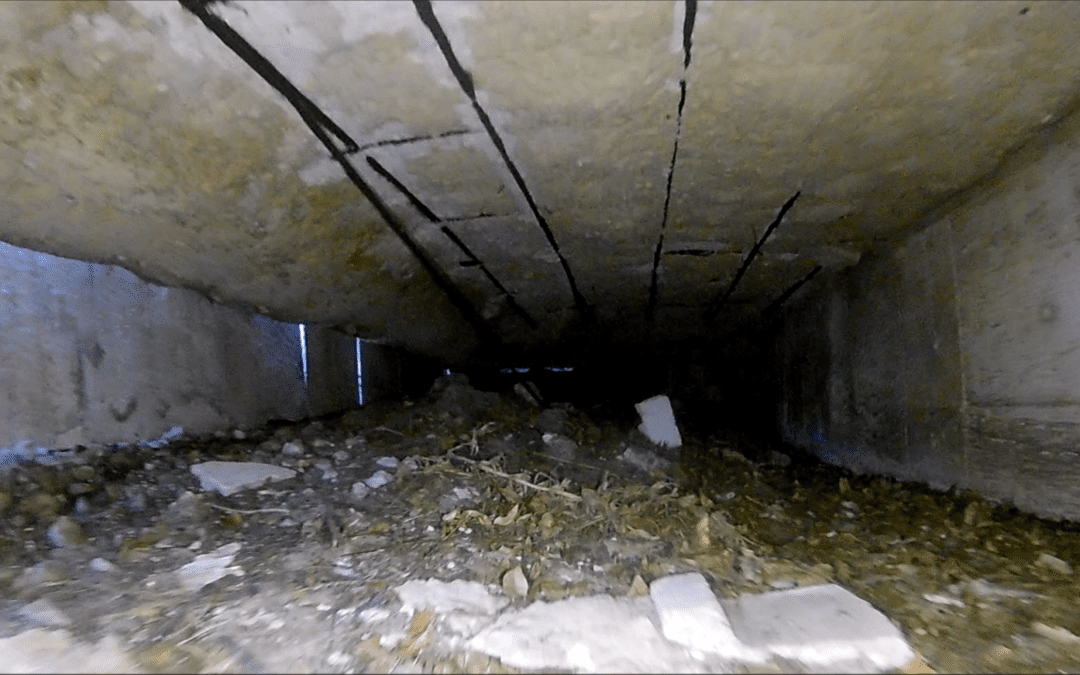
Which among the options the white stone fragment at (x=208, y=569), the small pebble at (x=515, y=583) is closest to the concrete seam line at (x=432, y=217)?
the white stone fragment at (x=208, y=569)

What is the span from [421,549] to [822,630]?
1.07 metres

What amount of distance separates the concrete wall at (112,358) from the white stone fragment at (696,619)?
2.01 m

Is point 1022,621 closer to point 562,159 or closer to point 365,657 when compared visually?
point 365,657

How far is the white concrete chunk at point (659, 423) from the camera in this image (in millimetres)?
3158

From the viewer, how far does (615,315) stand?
4176mm

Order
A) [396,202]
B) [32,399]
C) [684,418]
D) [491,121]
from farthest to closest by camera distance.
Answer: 1. [684,418]
2. [396,202]
3. [32,399]
4. [491,121]

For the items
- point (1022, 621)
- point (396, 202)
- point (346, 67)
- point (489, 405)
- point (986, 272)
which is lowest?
point (1022, 621)

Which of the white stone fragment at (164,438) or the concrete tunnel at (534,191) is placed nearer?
the concrete tunnel at (534,191)

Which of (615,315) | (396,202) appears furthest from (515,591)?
(615,315)

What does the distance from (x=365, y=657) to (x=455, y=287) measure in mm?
2386

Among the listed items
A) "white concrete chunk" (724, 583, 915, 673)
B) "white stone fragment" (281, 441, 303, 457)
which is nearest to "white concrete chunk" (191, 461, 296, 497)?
"white stone fragment" (281, 441, 303, 457)

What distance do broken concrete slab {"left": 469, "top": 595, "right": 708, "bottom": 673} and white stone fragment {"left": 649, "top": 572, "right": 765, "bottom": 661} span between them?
33mm

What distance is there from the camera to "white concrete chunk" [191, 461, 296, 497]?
6.89ft

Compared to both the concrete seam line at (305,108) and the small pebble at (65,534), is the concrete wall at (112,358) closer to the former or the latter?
the small pebble at (65,534)
